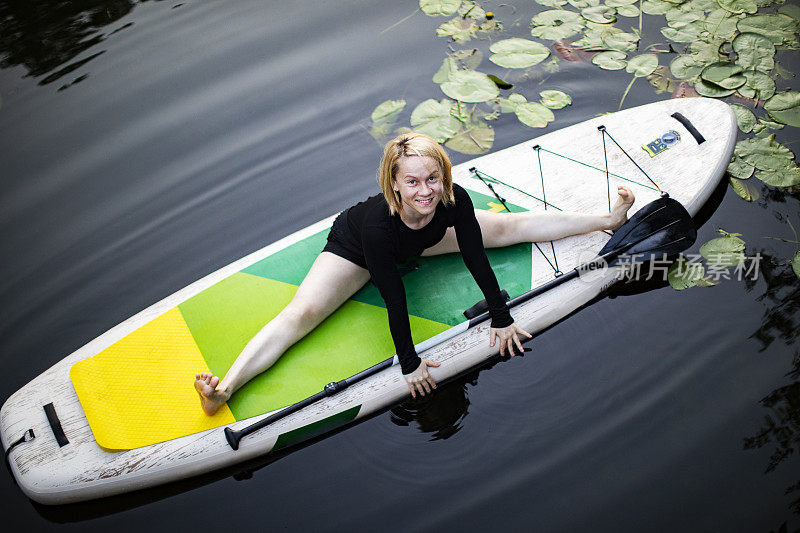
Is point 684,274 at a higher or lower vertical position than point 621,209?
lower

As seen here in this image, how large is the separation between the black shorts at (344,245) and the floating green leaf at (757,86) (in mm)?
2677

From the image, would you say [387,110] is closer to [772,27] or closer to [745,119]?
[745,119]

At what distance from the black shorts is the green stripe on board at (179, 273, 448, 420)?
0.24 metres

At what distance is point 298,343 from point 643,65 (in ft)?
9.56

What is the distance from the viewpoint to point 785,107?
3725 mm

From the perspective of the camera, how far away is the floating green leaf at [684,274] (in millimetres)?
3109

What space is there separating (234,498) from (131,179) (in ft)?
7.37

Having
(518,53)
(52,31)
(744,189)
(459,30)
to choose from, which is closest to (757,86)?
(744,189)

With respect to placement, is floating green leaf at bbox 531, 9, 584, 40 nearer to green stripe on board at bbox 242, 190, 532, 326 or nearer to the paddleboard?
the paddleboard

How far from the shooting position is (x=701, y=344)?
2877 mm

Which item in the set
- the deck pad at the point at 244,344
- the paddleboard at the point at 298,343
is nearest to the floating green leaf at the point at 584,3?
the paddleboard at the point at 298,343

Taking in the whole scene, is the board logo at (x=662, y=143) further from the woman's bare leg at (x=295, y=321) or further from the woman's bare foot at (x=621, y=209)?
the woman's bare leg at (x=295, y=321)

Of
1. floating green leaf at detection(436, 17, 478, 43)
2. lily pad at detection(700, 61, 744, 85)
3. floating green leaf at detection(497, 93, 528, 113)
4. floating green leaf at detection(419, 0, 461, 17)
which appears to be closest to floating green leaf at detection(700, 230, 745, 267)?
lily pad at detection(700, 61, 744, 85)

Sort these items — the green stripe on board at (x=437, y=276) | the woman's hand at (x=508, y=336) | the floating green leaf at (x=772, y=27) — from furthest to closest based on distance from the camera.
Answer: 1. the floating green leaf at (x=772, y=27)
2. the green stripe on board at (x=437, y=276)
3. the woman's hand at (x=508, y=336)
